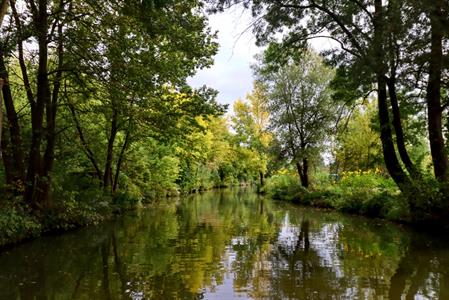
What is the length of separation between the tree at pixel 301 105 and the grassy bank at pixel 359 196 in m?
2.20

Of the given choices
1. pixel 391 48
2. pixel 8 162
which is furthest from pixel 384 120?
pixel 8 162

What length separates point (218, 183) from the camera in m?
63.8

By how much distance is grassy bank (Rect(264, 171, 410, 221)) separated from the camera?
1702 centimetres

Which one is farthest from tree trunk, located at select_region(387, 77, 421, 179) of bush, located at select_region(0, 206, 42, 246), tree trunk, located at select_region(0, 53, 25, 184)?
tree trunk, located at select_region(0, 53, 25, 184)

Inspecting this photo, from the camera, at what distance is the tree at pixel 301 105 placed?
3034cm

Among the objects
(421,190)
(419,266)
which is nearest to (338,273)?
(419,266)

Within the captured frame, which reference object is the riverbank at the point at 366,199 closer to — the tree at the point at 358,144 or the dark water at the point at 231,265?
the dark water at the point at 231,265

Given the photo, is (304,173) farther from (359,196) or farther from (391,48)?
(391,48)

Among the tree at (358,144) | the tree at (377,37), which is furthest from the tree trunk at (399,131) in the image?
the tree at (358,144)

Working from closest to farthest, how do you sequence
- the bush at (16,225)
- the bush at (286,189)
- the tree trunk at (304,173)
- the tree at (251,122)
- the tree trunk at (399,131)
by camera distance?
the bush at (16,225)
the tree trunk at (399,131)
the bush at (286,189)
the tree trunk at (304,173)
the tree at (251,122)

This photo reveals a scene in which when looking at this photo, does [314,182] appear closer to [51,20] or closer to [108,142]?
[108,142]

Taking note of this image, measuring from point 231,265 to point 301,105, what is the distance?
2312cm

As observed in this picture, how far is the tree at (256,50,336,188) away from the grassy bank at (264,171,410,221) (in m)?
2.20

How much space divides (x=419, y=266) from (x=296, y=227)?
24.1 ft
